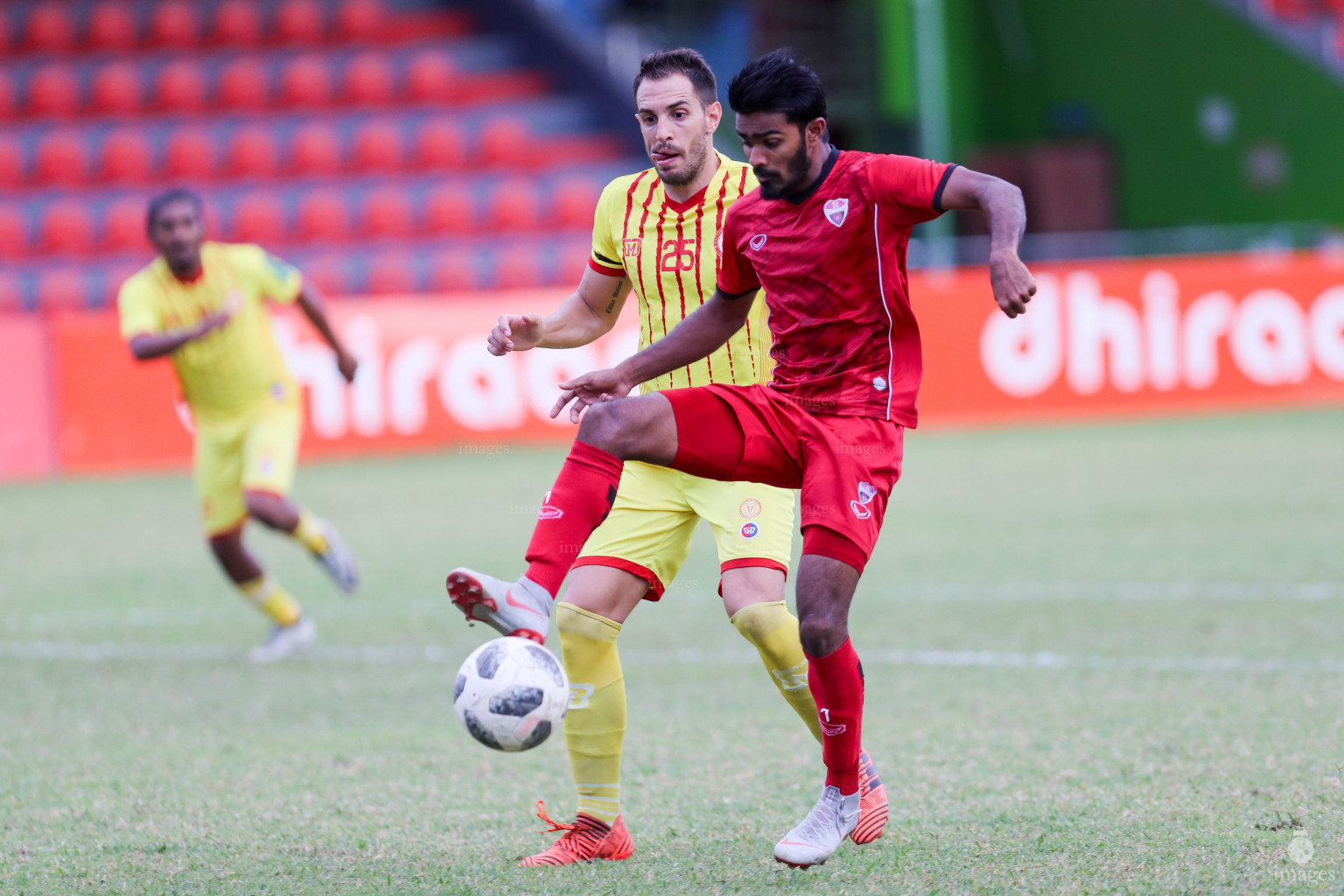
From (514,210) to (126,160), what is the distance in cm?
522

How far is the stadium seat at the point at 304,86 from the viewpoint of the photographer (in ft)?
71.3

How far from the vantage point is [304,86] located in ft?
71.3

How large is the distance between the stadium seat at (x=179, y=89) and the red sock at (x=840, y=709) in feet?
64.0

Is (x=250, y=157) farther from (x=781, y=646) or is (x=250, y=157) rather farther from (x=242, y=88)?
(x=781, y=646)

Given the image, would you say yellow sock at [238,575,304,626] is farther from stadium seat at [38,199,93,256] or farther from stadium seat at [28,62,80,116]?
stadium seat at [28,62,80,116]

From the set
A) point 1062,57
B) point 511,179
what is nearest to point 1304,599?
point 511,179

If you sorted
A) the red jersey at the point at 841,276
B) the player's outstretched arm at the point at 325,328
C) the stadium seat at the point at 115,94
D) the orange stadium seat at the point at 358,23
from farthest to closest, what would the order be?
1. the orange stadium seat at the point at 358,23
2. the stadium seat at the point at 115,94
3. the player's outstretched arm at the point at 325,328
4. the red jersey at the point at 841,276

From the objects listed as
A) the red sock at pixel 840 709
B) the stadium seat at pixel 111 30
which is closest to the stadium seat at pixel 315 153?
the stadium seat at pixel 111 30

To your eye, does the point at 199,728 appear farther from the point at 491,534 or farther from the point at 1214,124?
the point at 1214,124

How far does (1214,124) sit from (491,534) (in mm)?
16299

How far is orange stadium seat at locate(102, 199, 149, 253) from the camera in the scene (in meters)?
19.7

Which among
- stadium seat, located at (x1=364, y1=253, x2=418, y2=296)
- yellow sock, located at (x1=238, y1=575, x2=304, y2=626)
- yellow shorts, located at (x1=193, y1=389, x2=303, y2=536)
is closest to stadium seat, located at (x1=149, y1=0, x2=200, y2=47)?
stadium seat, located at (x1=364, y1=253, x2=418, y2=296)

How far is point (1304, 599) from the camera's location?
7691 mm

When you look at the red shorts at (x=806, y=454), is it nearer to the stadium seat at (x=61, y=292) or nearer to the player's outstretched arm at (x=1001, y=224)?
the player's outstretched arm at (x=1001, y=224)
